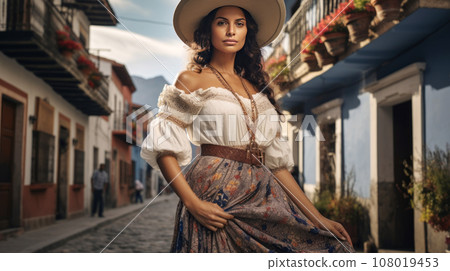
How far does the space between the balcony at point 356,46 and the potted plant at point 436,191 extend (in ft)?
3.62

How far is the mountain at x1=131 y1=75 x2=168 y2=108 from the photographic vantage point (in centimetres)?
224

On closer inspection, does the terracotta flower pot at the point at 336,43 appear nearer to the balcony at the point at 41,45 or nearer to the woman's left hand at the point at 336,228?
the woman's left hand at the point at 336,228

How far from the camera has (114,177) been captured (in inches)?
649

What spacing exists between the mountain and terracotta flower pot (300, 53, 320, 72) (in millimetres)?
2748

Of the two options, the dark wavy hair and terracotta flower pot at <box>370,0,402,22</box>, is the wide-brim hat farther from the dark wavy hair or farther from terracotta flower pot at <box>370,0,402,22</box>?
terracotta flower pot at <box>370,0,402,22</box>

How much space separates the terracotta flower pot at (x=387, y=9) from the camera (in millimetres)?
4586

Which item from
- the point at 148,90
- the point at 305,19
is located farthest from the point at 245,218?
the point at 305,19

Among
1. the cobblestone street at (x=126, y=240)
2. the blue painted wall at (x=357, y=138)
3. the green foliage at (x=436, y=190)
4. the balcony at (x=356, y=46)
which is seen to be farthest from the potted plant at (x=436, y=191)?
the cobblestone street at (x=126, y=240)

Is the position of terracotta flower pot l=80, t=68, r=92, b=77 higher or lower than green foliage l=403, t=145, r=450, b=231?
higher

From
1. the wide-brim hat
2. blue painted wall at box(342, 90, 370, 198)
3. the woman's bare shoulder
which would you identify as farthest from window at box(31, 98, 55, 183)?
the woman's bare shoulder
